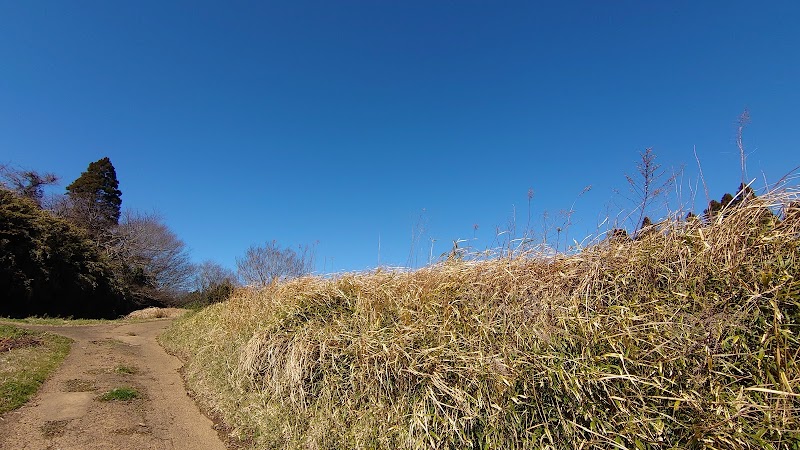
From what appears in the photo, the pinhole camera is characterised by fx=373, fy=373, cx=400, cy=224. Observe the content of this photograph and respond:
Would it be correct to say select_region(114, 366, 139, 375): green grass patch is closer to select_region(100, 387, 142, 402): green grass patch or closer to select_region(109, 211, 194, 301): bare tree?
select_region(100, 387, 142, 402): green grass patch

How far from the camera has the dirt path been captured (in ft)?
11.5

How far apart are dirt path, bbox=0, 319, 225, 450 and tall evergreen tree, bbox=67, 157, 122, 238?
75.7 ft

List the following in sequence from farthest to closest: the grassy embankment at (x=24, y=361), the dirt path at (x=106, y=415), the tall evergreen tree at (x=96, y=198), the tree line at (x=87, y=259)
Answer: the tall evergreen tree at (x=96, y=198)
the tree line at (x=87, y=259)
the grassy embankment at (x=24, y=361)
the dirt path at (x=106, y=415)

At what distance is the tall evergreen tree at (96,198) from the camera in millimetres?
24438

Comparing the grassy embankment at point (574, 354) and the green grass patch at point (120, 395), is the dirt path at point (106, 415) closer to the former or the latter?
the green grass patch at point (120, 395)

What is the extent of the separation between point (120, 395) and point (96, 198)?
97.2 feet

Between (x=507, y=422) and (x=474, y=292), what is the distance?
44.4 inches

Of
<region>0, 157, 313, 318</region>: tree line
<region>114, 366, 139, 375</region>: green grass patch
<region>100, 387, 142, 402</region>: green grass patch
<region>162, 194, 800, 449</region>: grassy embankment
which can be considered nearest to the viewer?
<region>162, 194, 800, 449</region>: grassy embankment

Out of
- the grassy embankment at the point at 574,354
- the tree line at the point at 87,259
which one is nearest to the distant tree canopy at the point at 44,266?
the tree line at the point at 87,259

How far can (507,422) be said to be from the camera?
2100 millimetres

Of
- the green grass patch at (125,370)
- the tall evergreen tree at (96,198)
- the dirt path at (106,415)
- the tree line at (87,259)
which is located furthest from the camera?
the tall evergreen tree at (96,198)

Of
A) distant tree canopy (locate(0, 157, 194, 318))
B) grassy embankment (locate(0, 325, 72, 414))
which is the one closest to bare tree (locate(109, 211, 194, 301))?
distant tree canopy (locate(0, 157, 194, 318))

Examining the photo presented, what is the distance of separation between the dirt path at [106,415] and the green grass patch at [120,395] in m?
0.09

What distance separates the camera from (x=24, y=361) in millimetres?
5668
